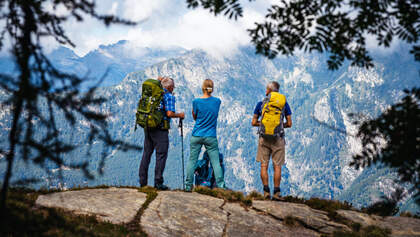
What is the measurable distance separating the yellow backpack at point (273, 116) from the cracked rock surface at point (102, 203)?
13.8ft

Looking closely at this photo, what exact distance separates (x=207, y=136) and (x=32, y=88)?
7.48m

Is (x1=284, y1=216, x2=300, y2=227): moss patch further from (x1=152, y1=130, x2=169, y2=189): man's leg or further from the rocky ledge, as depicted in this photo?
(x1=152, y1=130, x2=169, y2=189): man's leg

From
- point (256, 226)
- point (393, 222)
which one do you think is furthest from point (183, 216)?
point (393, 222)

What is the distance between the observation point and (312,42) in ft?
15.5

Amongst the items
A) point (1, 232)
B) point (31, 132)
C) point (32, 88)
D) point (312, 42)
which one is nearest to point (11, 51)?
point (32, 88)

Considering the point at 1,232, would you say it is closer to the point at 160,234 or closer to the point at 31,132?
the point at 31,132

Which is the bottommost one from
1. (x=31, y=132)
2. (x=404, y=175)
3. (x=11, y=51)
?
(x=404, y=175)

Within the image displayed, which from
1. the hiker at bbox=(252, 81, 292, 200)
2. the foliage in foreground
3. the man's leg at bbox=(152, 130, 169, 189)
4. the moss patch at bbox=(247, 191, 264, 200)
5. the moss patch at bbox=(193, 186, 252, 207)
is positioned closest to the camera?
the foliage in foreground

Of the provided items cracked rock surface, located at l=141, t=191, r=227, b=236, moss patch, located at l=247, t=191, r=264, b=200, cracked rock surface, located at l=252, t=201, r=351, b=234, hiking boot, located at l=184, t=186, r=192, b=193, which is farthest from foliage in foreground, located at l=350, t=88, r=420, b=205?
hiking boot, located at l=184, t=186, r=192, b=193

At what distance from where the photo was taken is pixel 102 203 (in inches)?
304

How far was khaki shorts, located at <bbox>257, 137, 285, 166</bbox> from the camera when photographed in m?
10.6

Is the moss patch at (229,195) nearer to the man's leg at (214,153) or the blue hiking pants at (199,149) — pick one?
the blue hiking pants at (199,149)

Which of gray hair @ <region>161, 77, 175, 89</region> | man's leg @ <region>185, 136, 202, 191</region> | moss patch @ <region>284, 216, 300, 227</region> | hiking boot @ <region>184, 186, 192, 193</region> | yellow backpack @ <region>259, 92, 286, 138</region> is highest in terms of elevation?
gray hair @ <region>161, 77, 175, 89</region>

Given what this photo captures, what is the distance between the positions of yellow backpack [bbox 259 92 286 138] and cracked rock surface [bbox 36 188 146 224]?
4199mm
